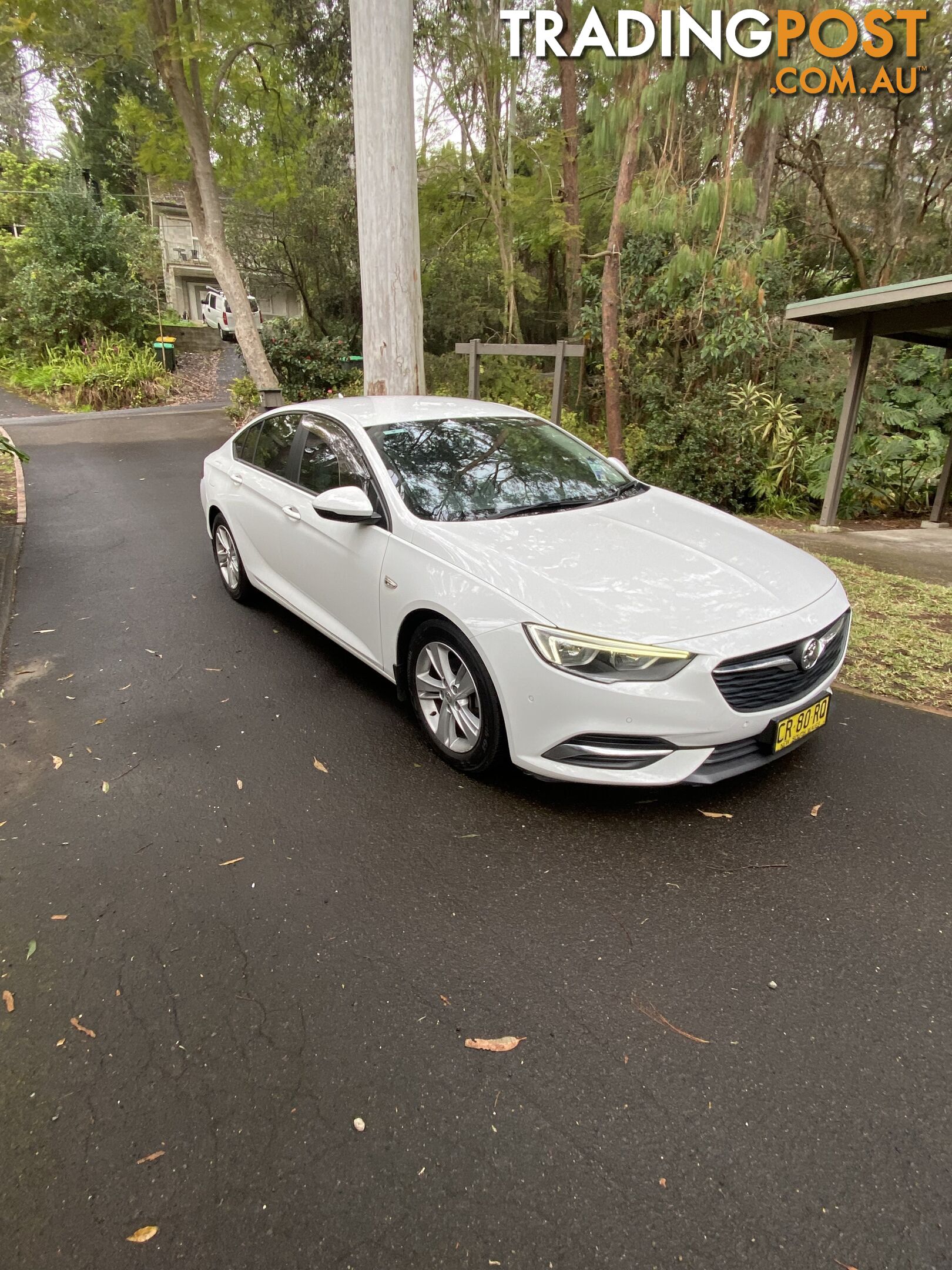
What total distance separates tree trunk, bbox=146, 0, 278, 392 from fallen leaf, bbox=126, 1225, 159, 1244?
1196 cm

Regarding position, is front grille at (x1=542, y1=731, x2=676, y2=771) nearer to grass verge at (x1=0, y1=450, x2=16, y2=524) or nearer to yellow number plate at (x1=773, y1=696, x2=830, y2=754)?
yellow number plate at (x1=773, y1=696, x2=830, y2=754)

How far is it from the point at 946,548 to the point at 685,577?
589 centimetres

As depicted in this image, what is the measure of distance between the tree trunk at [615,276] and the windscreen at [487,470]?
5331mm

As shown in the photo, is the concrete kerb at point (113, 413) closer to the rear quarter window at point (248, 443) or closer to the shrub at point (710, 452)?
the shrub at point (710, 452)

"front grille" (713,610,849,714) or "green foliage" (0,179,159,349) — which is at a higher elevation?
"green foliage" (0,179,159,349)

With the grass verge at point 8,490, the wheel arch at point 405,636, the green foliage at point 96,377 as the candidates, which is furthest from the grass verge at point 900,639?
the green foliage at point 96,377

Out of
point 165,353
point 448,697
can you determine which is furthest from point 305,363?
point 448,697

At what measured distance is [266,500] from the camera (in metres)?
4.42

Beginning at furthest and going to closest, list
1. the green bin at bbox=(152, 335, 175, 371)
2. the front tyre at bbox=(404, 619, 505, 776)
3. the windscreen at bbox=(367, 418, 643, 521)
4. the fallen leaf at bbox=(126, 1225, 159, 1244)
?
the green bin at bbox=(152, 335, 175, 371), the windscreen at bbox=(367, 418, 643, 521), the front tyre at bbox=(404, 619, 505, 776), the fallen leaf at bbox=(126, 1225, 159, 1244)

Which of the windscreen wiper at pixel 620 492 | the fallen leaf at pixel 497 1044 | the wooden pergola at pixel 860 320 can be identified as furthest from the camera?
the wooden pergola at pixel 860 320

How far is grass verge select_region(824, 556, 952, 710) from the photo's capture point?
4.07m

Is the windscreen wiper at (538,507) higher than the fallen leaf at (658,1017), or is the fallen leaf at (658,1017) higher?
the windscreen wiper at (538,507)

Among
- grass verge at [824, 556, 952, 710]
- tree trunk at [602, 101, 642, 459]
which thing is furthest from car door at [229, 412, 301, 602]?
tree trunk at [602, 101, 642, 459]

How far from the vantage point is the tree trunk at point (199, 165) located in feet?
38.2
